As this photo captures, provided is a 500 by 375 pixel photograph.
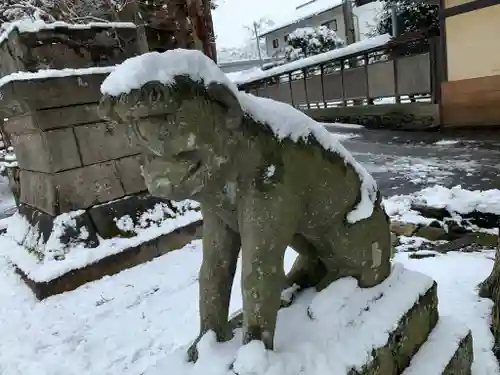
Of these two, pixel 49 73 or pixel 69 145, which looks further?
pixel 69 145

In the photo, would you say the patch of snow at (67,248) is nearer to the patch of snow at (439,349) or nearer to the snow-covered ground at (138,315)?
the snow-covered ground at (138,315)

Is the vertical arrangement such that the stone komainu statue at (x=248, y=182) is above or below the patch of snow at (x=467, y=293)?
above

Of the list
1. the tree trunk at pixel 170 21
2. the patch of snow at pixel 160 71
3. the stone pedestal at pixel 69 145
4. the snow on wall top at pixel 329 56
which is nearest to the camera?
the patch of snow at pixel 160 71

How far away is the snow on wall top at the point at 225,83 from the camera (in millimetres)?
957

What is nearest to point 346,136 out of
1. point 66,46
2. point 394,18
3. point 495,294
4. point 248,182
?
point 394,18

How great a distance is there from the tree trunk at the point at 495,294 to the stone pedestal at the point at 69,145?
2.59m

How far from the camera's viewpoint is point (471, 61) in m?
8.21

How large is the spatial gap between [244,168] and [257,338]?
527mm

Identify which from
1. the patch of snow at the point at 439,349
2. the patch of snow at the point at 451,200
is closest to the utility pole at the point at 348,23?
the patch of snow at the point at 451,200

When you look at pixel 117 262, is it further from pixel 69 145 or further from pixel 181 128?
pixel 181 128

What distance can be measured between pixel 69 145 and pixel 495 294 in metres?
3.30

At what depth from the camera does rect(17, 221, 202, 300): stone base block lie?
317cm

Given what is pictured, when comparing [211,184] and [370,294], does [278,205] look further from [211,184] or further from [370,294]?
[370,294]

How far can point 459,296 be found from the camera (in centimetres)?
240
